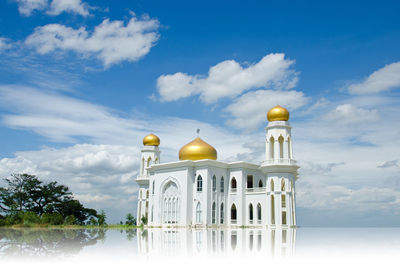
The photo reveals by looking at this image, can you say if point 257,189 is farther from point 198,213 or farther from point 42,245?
point 42,245

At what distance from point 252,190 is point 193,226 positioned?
7.30 metres

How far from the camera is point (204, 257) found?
944 centimetres

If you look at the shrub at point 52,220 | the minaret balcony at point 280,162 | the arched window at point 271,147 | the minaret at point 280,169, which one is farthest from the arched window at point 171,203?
the shrub at point 52,220

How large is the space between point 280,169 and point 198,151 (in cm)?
902

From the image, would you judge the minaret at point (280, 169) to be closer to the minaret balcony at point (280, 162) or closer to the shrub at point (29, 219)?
the minaret balcony at point (280, 162)

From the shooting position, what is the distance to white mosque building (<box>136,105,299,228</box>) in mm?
36750

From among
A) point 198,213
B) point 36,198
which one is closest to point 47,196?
point 36,198

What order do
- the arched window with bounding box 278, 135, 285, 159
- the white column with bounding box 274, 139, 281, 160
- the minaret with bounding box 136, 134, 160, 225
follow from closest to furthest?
the white column with bounding box 274, 139, 281, 160 → the arched window with bounding box 278, 135, 285, 159 → the minaret with bounding box 136, 134, 160, 225

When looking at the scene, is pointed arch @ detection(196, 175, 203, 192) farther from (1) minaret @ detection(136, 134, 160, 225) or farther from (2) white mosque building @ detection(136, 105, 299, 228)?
(1) minaret @ detection(136, 134, 160, 225)

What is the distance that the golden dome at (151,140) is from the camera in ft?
167

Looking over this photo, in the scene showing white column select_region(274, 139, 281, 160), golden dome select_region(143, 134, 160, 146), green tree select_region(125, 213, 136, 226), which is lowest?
green tree select_region(125, 213, 136, 226)

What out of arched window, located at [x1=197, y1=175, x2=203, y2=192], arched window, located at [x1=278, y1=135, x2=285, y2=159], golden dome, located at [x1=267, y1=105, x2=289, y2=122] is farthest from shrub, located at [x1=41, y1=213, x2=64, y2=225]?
golden dome, located at [x1=267, y1=105, x2=289, y2=122]

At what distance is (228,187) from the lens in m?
40.2

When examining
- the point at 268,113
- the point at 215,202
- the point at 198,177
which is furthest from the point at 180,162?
the point at 268,113
